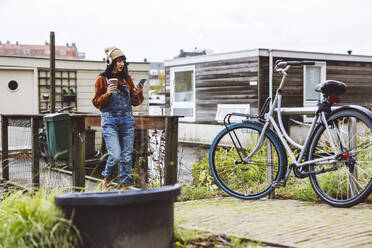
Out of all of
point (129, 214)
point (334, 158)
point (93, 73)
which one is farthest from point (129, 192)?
point (93, 73)

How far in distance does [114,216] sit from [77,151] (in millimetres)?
2915

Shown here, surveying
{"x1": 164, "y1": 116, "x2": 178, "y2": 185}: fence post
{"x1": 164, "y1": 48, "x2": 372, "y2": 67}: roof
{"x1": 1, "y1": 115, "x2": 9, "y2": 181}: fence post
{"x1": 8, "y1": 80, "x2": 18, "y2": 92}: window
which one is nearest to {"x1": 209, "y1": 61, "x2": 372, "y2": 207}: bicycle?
{"x1": 164, "y1": 116, "x2": 178, "y2": 185}: fence post

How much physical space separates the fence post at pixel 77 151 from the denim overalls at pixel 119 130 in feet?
1.58

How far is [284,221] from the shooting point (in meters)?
3.60

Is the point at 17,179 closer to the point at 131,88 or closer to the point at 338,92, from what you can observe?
the point at 131,88

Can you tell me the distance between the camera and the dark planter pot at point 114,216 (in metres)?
2.50

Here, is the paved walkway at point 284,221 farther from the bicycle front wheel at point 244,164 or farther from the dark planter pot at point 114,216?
the dark planter pot at point 114,216

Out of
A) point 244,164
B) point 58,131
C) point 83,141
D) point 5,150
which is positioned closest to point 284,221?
point 244,164

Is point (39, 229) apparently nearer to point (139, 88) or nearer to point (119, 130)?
point (119, 130)

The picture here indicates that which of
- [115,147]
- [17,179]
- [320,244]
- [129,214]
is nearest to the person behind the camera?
[129,214]

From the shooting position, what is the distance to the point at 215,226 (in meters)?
3.46

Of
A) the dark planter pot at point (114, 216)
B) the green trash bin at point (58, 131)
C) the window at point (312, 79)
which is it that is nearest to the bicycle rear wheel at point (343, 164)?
the dark planter pot at point (114, 216)

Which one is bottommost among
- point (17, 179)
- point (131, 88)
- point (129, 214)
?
point (17, 179)

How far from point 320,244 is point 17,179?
492 cm
